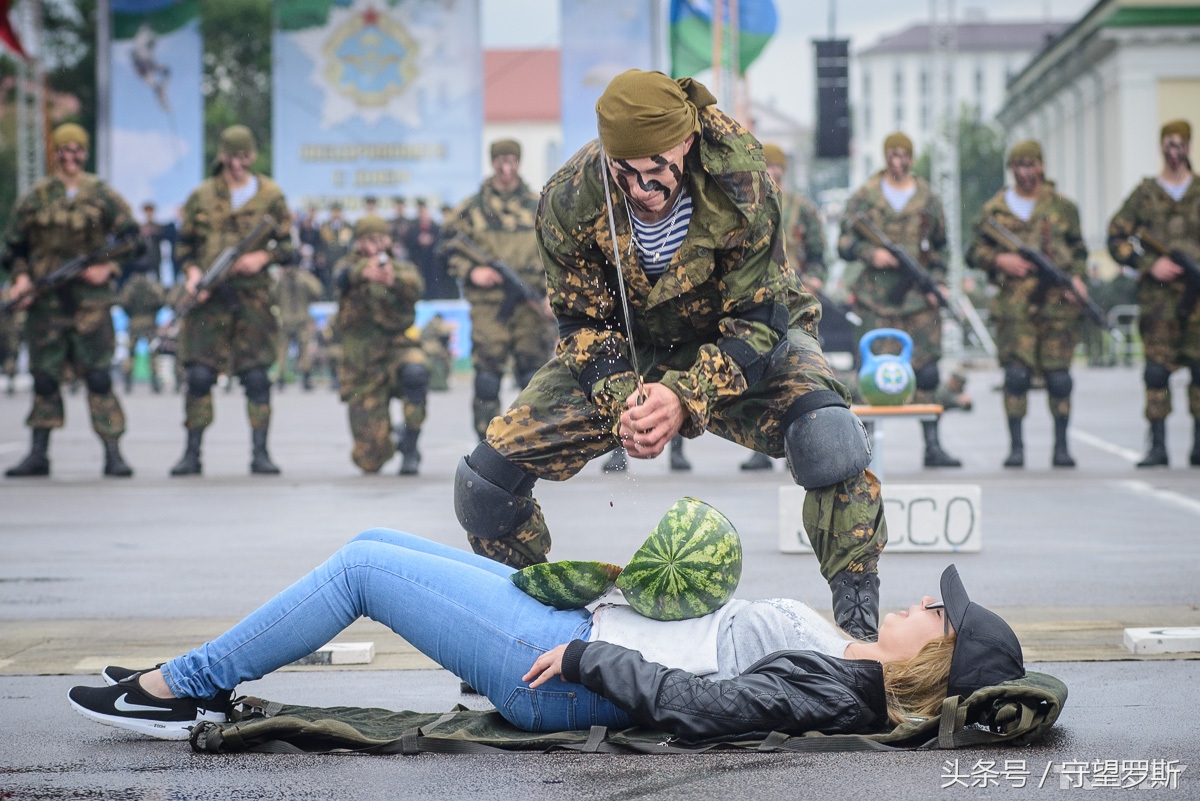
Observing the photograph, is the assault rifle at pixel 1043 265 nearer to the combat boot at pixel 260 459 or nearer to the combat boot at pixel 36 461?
the combat boot at pixel 260 459

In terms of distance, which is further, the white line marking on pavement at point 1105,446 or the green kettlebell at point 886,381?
the white line marking on pavement at point 1105,446

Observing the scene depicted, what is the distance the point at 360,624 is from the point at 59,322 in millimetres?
6513

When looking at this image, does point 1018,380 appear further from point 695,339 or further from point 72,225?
point 695,339

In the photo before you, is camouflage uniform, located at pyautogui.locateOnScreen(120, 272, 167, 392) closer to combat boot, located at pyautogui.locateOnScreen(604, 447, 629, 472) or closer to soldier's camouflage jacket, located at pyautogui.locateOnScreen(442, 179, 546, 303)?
soldier's camouflage jacket, located at pyautogui.locateOnScreen(442, 179, 546, 303)

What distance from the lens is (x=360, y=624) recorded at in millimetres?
5777

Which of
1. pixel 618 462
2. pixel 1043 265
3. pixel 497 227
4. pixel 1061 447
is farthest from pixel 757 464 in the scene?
pixel 618 462

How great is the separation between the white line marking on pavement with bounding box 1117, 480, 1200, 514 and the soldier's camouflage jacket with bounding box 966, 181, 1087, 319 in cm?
158

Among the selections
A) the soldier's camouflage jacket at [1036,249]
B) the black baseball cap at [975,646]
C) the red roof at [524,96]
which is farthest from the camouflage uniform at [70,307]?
the red roof at [524,96]

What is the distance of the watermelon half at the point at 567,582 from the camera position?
376 centimetres

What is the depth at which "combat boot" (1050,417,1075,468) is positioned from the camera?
11391 mm

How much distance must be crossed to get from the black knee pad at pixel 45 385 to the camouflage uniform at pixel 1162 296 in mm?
7639

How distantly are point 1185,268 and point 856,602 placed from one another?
7.52 m

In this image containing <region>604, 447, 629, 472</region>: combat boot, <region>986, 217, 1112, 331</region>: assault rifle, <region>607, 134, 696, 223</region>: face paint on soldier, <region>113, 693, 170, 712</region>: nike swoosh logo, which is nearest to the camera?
<region>113, 693, 170, 712</region>: nike swoosh logo

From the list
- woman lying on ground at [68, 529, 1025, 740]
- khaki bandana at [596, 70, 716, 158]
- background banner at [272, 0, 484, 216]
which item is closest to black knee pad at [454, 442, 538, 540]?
woman lying on ground at [68, 529, 1025, 740]
